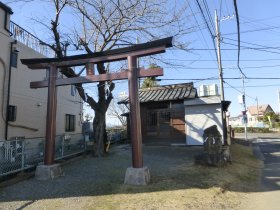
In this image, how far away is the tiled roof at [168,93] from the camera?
61.1ft

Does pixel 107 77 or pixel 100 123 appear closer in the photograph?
pixel 107 77

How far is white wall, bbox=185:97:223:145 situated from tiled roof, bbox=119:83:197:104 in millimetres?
945

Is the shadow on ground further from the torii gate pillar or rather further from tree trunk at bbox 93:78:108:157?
tree trunk at bbox 93:78:108:157

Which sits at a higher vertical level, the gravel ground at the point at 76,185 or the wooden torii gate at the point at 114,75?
the wooden torii gate at the point at 114,75

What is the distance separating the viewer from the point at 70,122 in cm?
1997

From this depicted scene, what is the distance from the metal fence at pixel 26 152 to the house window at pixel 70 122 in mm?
5283

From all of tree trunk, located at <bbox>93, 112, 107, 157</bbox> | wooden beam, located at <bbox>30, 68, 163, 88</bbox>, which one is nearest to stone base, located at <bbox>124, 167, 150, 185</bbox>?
wooden beam, located at <bbox>30, 68, 163, 88</bbox>

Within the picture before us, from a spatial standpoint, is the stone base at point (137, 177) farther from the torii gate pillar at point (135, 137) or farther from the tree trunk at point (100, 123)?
the tree trunk at point (100, 123)

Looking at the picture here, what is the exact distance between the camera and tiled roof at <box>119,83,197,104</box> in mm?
18636

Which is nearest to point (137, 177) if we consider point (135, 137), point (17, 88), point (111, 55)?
point (135, 137)

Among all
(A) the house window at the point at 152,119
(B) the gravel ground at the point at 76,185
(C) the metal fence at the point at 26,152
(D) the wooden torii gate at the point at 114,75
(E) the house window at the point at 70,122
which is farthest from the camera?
(A) the house window at the point at 152,119

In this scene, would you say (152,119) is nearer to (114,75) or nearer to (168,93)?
(168,93)

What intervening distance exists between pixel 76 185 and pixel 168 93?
12.7m

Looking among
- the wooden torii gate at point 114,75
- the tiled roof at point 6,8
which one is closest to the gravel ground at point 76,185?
the wooden torii gate at point 114,75
